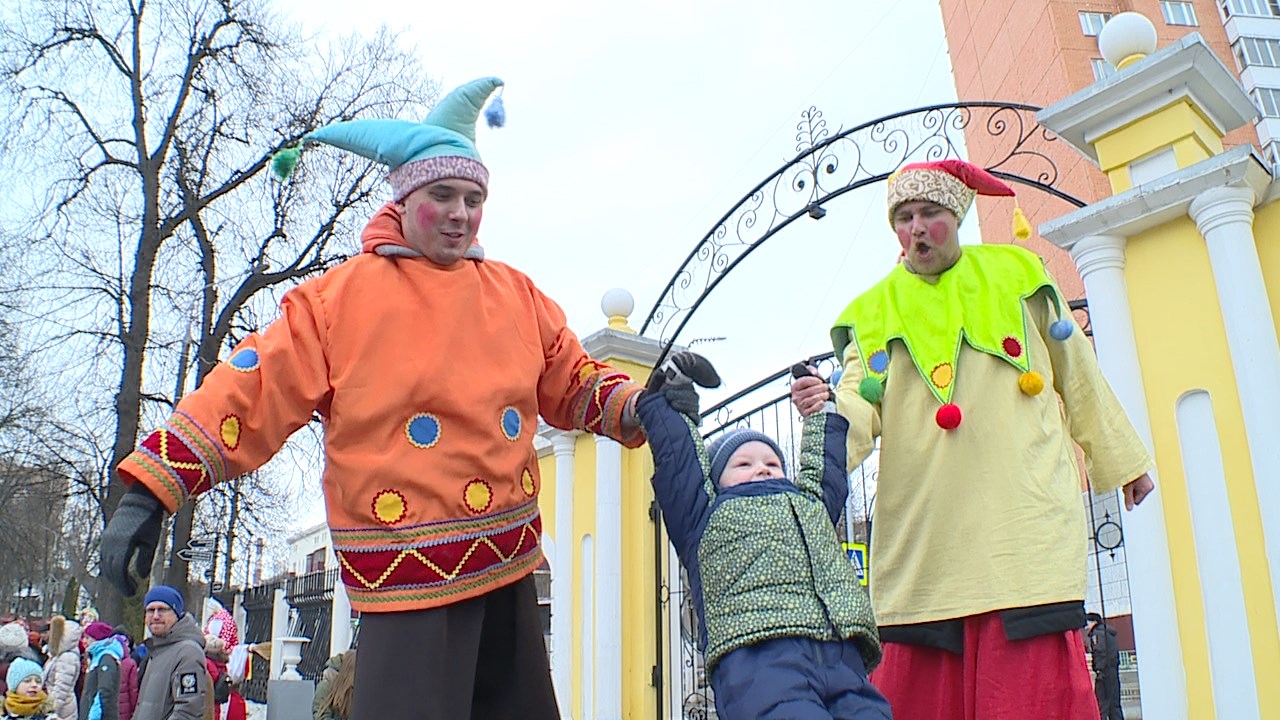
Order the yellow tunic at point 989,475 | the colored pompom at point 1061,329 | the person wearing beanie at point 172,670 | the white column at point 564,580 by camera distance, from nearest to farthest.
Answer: the yellow tunic at point 989,475, the colored pompom at point 1061,329, the person wearing beanie at point 172,670, the white column at point 564,580

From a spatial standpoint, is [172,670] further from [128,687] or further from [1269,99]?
[1269,99]

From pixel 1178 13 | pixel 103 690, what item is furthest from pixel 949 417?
pixel 1178 13

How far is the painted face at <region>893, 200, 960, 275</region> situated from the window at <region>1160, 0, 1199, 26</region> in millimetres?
26891

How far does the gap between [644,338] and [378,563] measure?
5345 millimetres

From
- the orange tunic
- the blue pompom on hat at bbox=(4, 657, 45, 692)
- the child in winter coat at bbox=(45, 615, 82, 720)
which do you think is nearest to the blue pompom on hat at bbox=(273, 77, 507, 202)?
the orange tunic

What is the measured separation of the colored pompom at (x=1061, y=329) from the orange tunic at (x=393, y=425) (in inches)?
56.1

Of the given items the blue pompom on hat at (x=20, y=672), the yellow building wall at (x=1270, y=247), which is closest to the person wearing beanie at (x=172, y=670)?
the blue pompom on hat at (x=20, y=672)

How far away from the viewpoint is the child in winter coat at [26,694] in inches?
Answer: 254

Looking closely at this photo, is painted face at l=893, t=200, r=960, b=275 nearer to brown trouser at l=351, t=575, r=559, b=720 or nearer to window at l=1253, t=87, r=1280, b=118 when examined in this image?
brown trouser at l=351, t=575, r=559, b=720

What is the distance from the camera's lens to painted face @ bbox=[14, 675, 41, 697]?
21.4 ft

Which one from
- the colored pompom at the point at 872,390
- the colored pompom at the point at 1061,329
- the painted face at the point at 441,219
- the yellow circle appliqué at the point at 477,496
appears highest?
the painted face at the point at 441,219

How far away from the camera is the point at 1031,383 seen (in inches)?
97.5

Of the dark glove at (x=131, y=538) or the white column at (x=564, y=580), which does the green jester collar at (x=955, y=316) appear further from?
the white column at (x=564, y=580)

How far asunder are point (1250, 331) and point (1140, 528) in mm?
890
